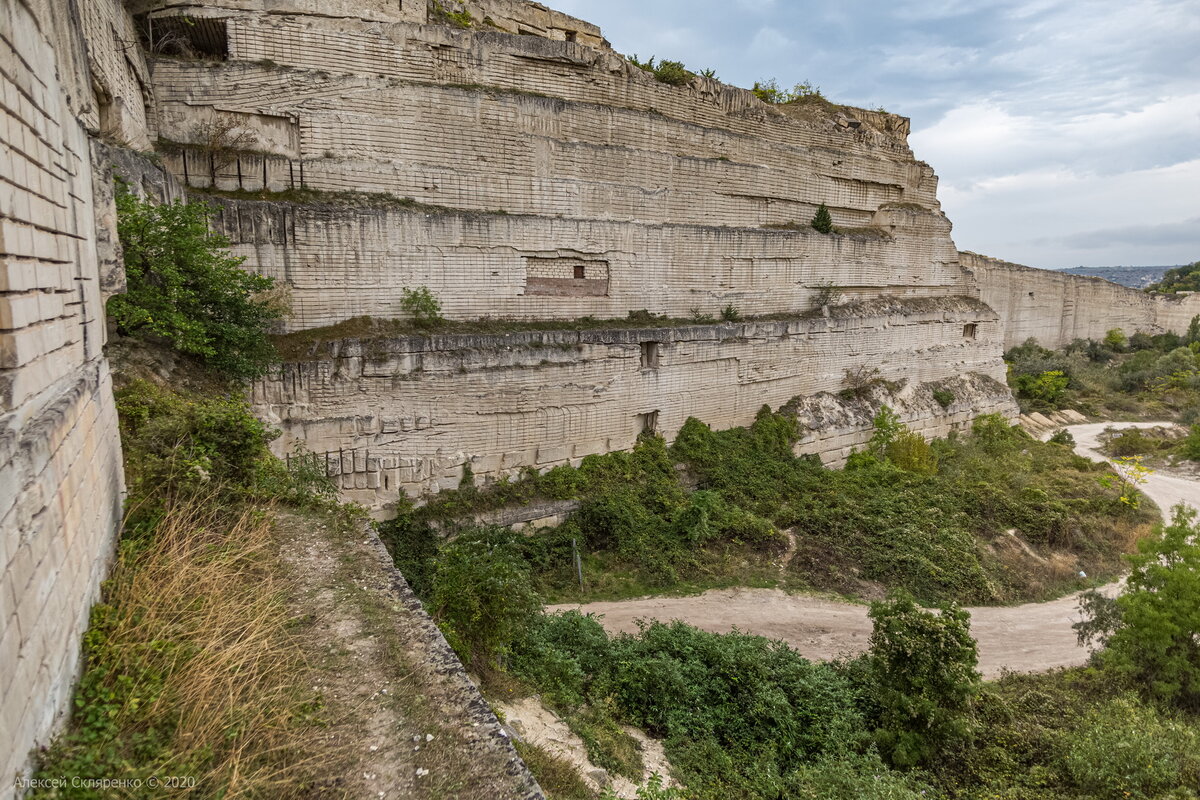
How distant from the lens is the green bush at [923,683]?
7125 millimetres

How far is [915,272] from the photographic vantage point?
1939 centimetres

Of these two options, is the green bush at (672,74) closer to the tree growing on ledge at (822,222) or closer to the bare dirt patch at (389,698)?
the tree growing on ledge at (822,222)

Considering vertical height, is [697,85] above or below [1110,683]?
above

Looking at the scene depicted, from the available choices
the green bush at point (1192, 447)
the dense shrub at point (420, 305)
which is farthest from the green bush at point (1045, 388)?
the dense shrub at point (420, 305)

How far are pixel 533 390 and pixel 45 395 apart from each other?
8550mm

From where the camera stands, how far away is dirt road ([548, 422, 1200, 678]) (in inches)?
384

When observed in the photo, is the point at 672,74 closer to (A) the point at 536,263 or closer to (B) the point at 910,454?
(A) the point at 536,263

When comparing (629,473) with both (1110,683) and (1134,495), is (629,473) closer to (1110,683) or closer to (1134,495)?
(1110,683)

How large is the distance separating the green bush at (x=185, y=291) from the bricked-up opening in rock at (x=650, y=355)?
7.27m

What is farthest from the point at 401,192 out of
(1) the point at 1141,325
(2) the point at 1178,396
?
(1) the point at 1141,325

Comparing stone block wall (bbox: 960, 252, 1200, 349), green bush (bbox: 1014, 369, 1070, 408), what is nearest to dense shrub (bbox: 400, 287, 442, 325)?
stone block wall (bbox: 960, 252, 1200, 349)

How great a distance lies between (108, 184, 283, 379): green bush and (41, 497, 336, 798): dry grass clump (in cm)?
380

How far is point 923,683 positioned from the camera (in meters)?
7.32

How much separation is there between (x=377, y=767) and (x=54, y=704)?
1452 millimetres
